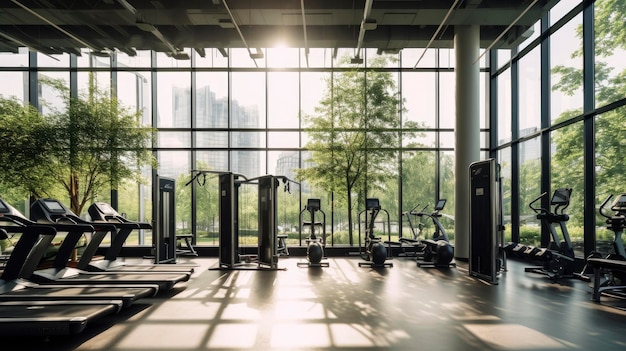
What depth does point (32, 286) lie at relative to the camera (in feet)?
15.7

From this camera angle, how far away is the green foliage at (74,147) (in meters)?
7.86

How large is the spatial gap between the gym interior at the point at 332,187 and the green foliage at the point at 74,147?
0.65 feet

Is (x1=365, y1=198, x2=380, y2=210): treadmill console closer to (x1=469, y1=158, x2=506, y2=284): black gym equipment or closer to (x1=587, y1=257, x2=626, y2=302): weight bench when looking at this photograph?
(x1=469, y1=158, x2=506, y2=284): black gym equipment

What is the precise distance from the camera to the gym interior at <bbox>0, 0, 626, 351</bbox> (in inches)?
160

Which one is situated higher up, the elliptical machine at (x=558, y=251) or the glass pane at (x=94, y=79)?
the glass pane at (x=94, y=79)

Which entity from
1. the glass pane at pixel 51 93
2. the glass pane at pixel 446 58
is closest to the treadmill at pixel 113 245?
the glass pane at pixel 51 93

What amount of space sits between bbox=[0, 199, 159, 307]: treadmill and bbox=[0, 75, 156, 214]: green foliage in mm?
3651

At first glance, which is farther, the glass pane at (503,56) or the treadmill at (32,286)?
the glass pane at (503,56)

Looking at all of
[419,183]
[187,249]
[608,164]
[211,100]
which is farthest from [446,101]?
[187,249]

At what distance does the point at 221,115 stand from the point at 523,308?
7.96 metres

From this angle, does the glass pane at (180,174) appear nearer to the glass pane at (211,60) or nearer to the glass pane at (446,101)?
the glass pane at (211,60)

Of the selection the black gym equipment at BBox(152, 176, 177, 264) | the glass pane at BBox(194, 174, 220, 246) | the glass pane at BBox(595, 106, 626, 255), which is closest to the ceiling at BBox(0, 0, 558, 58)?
the glass pane at BBox(595, 106, 626, 255)

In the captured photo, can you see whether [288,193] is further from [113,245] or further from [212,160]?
[113,245]

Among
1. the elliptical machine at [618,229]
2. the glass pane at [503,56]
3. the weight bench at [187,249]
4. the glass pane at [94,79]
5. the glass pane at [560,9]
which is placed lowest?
the weight bench at [187,249]
